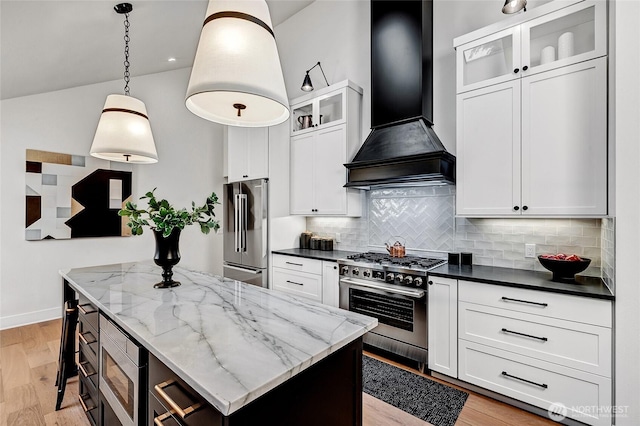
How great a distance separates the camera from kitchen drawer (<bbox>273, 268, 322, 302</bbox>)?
3332 millimetres

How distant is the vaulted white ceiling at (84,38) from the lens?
235 cm

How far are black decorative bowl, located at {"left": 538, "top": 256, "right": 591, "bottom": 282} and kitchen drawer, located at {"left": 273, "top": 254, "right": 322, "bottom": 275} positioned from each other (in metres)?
2.00

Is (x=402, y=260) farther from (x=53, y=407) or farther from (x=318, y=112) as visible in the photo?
(x=53, y=407)

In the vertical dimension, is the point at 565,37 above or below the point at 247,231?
above

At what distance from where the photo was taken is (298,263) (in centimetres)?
353

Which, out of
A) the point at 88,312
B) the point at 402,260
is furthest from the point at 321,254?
the point at 88,312

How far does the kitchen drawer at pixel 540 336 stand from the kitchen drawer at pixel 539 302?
35 mm

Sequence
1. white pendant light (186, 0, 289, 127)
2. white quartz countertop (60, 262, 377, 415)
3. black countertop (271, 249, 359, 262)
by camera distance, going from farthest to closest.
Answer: black countertop (271, 249, 359, 262), white pendant light (186, 0, 289, 127), white quartz countertop (60, 262, 377, 415)

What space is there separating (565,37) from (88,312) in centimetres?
364

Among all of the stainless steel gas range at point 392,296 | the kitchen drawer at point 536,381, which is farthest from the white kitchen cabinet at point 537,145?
the kitchen drawer at point 536,381

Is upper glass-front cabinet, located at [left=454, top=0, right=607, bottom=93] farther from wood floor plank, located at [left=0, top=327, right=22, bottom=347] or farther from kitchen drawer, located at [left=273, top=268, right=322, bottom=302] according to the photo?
wood floor plank, located at [left=0, top=327, right=22, bottom=347]

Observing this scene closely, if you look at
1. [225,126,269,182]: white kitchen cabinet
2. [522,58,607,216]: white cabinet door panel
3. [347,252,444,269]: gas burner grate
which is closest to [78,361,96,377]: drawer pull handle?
[347,252,444,269]: gas burner grate

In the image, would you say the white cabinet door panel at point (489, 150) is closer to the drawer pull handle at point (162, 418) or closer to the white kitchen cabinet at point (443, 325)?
the white kitchen cabinet at point (443, 325)

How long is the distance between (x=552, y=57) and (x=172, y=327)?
292 centimetres
